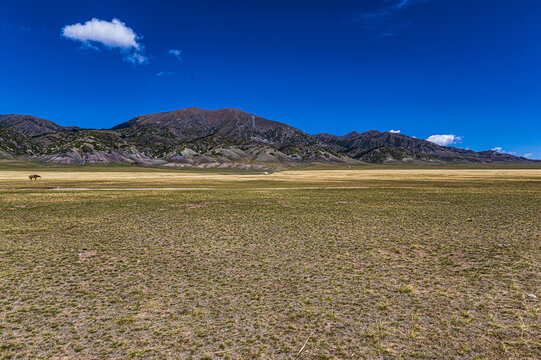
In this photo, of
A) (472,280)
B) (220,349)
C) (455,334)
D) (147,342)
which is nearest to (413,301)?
(455,334)

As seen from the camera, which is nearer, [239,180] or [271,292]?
[271,292]

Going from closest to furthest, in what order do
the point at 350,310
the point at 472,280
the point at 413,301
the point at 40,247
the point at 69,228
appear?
the point at 350,310 < the point at 413,301 < the point at 472,280 < the point at 40,247 < the point at 69,228

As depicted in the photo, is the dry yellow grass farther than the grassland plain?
Yes

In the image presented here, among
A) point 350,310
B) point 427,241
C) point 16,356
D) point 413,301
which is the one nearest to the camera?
point 16,356

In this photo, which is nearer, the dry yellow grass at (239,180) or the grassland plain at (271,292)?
the grassland plain at (271,292)

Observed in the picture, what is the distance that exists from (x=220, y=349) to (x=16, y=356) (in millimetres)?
4801

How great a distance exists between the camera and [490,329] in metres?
7.85

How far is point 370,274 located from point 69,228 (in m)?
20.7

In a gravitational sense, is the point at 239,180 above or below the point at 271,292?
above

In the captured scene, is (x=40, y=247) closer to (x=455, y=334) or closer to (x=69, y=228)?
(x=69, y=228)

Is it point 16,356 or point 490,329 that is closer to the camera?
point 16,356

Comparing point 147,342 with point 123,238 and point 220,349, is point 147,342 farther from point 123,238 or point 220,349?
point 123,238

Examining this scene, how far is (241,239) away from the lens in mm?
17750

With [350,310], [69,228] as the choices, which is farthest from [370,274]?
[69,228]
